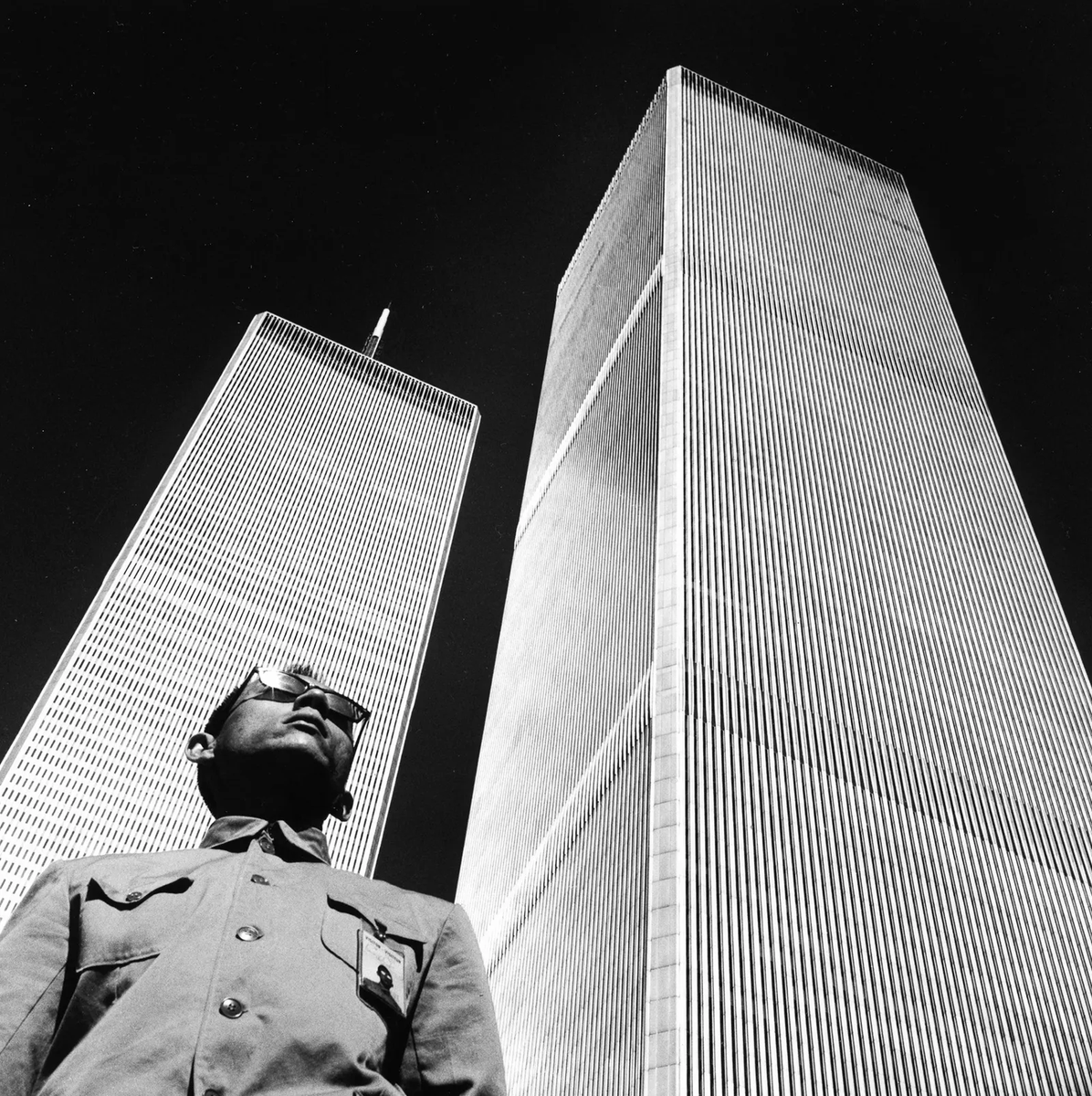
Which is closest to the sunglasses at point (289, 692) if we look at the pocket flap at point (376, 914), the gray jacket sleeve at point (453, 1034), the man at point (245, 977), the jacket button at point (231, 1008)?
the man at point (245, 977)

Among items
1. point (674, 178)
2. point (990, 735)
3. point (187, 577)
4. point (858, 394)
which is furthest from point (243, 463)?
point (990, 735)

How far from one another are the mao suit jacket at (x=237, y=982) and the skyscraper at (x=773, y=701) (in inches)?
1209

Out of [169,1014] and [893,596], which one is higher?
[169,1014]

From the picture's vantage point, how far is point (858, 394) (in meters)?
61.2

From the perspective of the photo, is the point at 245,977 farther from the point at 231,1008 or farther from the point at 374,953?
the point at 374,953

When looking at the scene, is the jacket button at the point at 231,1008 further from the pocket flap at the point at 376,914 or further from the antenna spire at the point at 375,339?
the antenna spire at the point at 375,339

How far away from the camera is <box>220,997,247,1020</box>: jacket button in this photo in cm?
343

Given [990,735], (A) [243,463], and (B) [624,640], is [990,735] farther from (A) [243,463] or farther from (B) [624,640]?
(A) [243,463]

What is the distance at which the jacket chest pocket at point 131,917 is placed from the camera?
3.66 meters

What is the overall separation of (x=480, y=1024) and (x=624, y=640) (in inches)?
1756

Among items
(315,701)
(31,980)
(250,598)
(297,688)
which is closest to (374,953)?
(31,980)

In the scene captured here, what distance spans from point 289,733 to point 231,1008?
1.52 meters

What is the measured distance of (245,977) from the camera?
359cm

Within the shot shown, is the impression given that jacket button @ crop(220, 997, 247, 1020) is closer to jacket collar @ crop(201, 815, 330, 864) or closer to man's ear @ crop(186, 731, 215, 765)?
jacket collar @ crop(201, 815, 330, 864)
